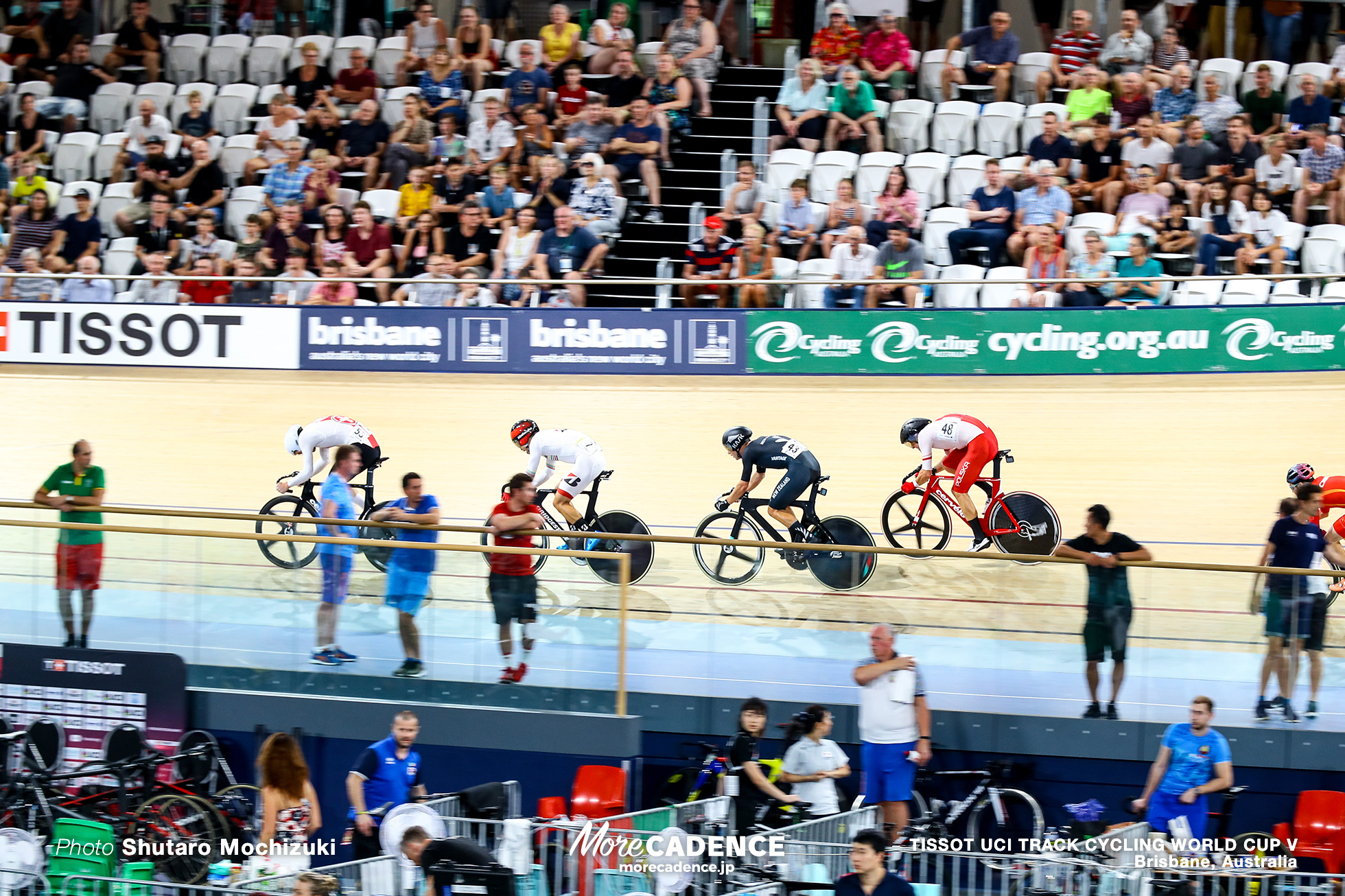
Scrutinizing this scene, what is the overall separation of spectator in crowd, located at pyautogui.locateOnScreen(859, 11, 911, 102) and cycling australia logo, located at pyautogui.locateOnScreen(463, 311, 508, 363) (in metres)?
4.79

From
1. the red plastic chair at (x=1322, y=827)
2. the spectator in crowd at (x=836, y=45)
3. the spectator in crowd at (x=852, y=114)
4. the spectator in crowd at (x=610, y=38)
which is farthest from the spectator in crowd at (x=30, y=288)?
the red plastic chair at (x=1322, y=827)

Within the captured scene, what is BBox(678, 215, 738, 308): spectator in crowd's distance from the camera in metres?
14.2

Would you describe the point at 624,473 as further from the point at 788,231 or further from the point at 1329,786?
the point at 1329,786

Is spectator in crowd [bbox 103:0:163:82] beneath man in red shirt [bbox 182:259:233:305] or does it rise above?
above

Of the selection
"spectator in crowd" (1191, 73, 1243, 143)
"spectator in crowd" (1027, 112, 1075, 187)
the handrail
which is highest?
"spectator in crowd" (1191, 73, 1243, 143)

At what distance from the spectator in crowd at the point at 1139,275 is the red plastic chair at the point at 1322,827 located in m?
6.04

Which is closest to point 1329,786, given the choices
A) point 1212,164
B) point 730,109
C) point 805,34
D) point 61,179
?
point 1212,164

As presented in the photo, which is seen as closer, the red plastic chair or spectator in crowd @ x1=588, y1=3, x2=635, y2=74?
the red plastic chair

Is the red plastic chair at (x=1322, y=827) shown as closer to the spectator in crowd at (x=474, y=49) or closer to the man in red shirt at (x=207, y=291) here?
the man in red shirt at (x=207, y=291)

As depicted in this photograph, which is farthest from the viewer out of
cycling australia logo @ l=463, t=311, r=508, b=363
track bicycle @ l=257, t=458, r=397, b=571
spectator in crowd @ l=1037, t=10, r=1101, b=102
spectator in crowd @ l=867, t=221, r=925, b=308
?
spectator in crowd @ l=1037, t=10, r=1101, b=102

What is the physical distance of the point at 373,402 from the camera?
14.5m

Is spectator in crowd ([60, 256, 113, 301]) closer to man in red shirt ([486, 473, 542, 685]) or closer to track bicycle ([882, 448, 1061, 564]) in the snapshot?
man in red shirt ([486, 473, 542, 685])

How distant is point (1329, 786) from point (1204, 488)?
15.2 ft

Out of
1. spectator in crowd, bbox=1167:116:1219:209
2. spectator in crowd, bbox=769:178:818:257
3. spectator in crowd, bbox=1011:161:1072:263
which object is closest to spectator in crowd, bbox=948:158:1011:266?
spectator in crowd, bbox=1011:161:1072:263
